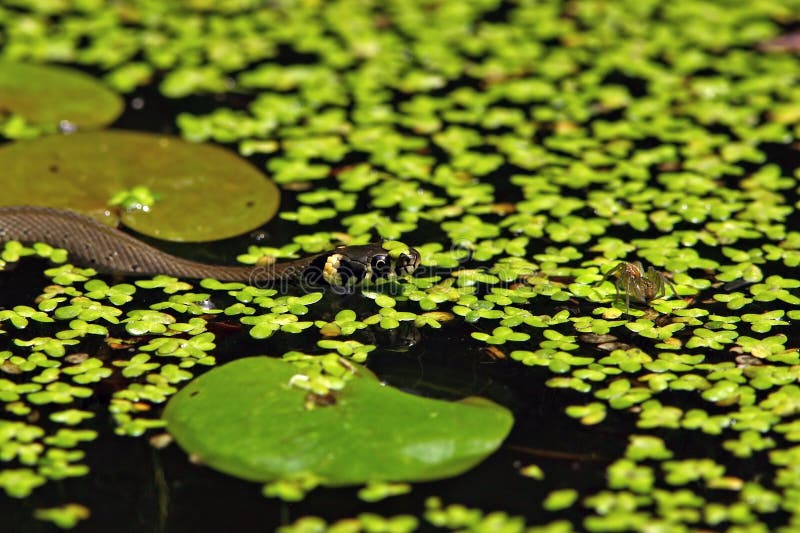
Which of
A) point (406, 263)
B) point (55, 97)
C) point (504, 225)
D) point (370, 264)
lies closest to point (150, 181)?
point (55, 97)

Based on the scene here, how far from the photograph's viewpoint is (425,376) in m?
4.32

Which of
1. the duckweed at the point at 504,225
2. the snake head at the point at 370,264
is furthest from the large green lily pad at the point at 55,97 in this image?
the snake head at the point at 370,264

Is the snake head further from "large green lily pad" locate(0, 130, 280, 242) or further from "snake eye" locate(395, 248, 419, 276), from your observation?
"large green lily pad" locate(0, 130, 280, 242)

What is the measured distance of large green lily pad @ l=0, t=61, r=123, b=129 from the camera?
6.32 m

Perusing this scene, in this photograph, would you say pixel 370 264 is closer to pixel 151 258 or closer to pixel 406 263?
pixel 406 263

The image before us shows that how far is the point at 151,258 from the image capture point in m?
5.08

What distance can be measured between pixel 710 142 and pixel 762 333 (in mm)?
1952

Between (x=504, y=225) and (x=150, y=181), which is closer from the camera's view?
(x=504, y=225)

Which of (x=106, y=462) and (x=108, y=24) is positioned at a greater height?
(x=108, y=24)

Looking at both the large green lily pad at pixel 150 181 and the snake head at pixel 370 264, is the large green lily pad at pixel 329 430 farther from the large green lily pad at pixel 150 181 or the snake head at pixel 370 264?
the large green lily pad at pixel 150 181

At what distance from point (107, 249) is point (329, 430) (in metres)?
1.84

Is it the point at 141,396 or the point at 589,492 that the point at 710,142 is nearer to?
the point at 589,492

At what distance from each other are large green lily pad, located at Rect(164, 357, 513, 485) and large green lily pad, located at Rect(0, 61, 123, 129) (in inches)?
110

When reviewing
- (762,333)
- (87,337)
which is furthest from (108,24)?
(762,333)
